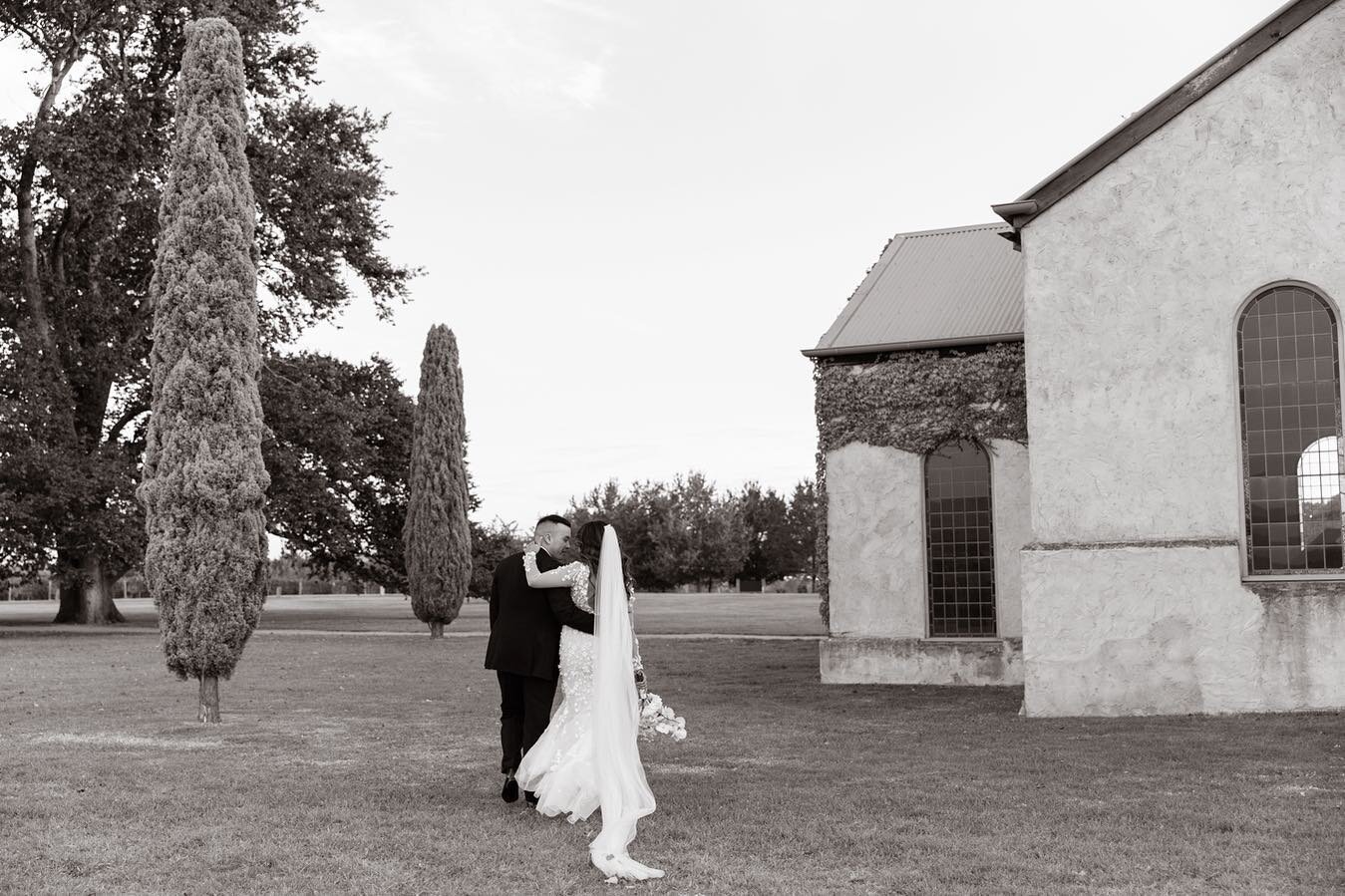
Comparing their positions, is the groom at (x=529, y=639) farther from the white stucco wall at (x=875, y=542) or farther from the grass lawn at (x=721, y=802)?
the white stucco wall at (x=875, y=542)

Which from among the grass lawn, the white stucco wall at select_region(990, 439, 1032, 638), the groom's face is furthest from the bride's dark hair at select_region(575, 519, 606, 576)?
the white stucco wall at select_region(990, 439, 1032, 638)

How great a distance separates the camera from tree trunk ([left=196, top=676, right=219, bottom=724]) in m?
14.7

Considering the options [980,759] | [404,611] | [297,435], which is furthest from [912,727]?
[404,611]

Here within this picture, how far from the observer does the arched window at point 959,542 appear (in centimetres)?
2019

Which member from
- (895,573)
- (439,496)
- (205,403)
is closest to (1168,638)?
(895,573)

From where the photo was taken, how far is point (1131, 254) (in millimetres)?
15234

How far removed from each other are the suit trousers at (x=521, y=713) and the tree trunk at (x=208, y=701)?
6.49m

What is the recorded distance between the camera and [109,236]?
3388 cm

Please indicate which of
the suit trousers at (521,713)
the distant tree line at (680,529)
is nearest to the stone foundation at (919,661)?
the suit trousers at (521,713)

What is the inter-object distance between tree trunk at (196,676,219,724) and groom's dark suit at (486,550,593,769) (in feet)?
21.4

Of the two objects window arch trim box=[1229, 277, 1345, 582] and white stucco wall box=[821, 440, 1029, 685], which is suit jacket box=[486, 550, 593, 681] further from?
white stucco wall box=[821, 440, 1029, 685]

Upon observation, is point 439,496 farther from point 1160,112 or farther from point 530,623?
point 530,623

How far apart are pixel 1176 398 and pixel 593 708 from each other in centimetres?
932

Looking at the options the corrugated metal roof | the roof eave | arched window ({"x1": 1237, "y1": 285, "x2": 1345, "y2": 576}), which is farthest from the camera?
the corrugated metal roof
